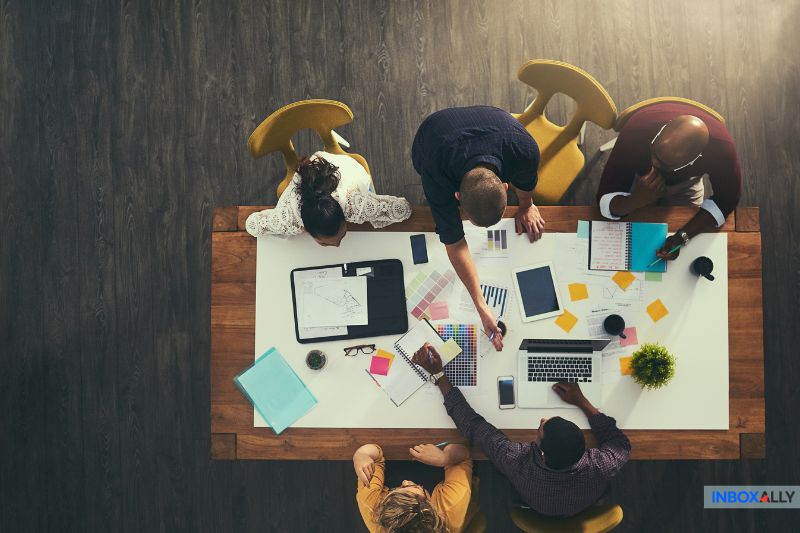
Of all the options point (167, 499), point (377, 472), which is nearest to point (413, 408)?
point (377, 472)

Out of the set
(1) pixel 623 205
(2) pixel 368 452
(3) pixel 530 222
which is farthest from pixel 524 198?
(2) pixel 368 452

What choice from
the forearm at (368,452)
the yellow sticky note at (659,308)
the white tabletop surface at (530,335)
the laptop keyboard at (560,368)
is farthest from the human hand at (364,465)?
the yellow sticky note at (659,308)

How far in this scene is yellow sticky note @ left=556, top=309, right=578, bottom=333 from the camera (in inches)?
81.6

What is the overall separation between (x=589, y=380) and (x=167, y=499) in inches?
90.8

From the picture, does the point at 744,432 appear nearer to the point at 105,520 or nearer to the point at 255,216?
the point at 255,216

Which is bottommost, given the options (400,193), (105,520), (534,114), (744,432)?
(105,520)

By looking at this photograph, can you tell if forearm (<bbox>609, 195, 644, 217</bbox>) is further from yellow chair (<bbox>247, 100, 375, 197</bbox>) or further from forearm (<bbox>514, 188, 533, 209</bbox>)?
yellow chair (<bbox>247, 100, 375, 197</bbox>)

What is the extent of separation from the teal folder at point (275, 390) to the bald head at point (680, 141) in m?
1.64

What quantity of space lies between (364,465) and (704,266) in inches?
60.1

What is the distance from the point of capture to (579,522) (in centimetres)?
203

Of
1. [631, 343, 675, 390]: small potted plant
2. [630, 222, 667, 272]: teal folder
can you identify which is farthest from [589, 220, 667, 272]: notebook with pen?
[631, 343, 675, 390]: small potted plant

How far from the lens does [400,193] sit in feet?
9.50

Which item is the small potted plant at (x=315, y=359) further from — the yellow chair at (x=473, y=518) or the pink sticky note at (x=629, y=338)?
the pink sticky note at (x=629, y=338)

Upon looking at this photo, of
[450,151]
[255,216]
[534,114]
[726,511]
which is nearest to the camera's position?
[450,151]
